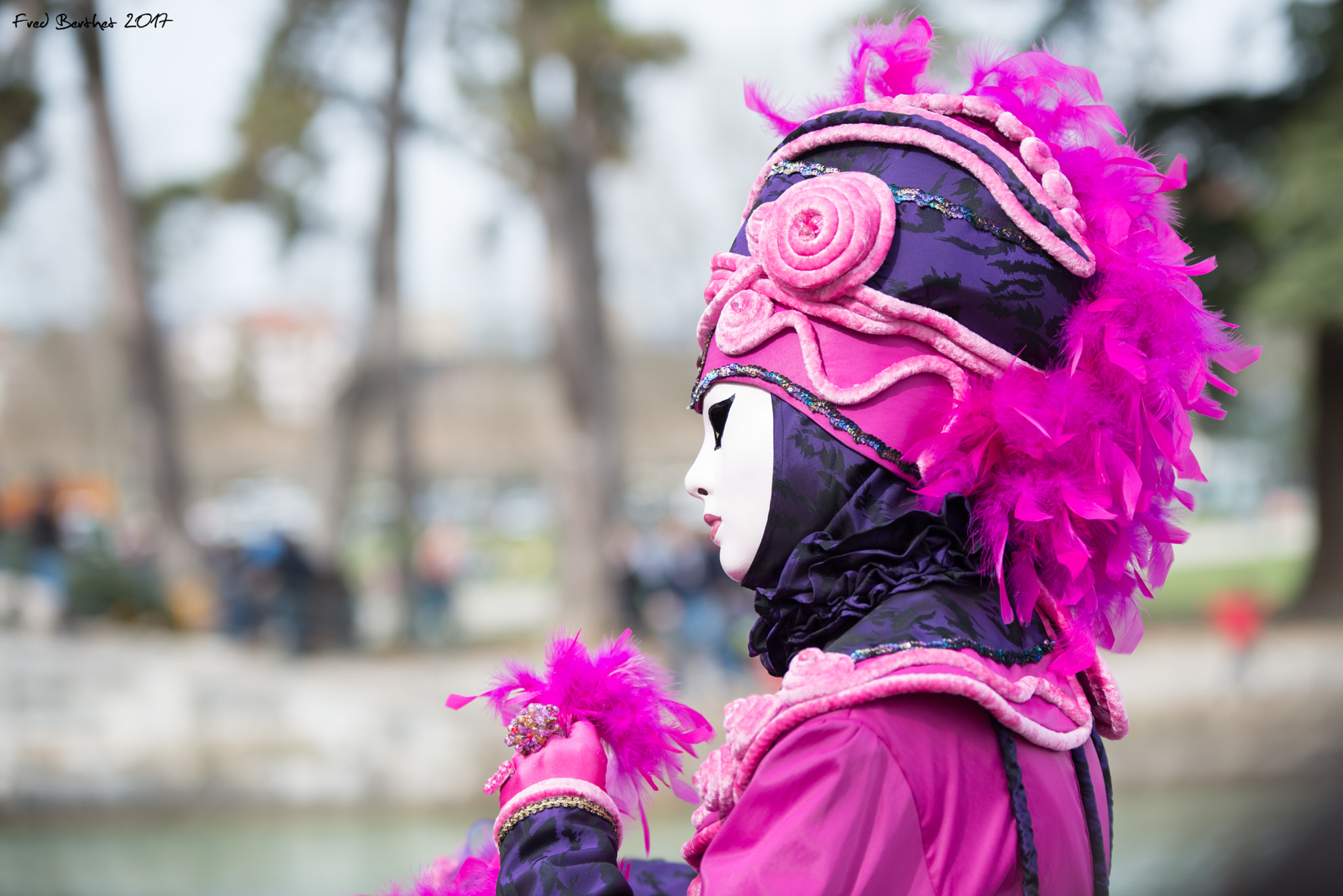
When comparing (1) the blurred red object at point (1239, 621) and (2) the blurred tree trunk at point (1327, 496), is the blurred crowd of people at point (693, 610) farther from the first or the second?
(2) the blurred tree trunk at point (1327, 496)

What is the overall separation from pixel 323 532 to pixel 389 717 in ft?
18.5

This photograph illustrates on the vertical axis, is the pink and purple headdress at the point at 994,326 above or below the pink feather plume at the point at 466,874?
above

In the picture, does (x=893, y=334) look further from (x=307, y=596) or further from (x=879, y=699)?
(x=307, y=596)

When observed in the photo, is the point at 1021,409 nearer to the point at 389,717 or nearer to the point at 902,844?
the point at 902,844

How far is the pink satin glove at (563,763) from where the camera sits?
1.50 m

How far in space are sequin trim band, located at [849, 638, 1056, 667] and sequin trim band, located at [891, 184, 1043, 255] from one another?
19.7 inches

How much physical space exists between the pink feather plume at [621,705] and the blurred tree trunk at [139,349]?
468 inches

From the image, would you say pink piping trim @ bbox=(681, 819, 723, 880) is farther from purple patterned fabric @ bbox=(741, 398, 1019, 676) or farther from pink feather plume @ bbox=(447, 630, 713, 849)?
purple patterned fabric @ bbox=(741, 398, 1019, 676)

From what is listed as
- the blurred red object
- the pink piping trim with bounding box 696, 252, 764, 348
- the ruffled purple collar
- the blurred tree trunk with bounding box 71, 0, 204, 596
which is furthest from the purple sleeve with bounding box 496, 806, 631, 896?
the blurred tree trunk with bounding box 71, 0, 204, 596

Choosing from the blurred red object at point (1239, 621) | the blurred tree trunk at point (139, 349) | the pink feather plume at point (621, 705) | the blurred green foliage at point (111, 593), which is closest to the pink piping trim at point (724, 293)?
the pink feather plume at point (621, 705)

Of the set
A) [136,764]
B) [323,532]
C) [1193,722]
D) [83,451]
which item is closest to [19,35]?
[323,532]

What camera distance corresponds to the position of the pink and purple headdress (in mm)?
1505

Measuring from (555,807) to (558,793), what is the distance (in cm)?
2

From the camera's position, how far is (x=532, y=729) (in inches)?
60.3
